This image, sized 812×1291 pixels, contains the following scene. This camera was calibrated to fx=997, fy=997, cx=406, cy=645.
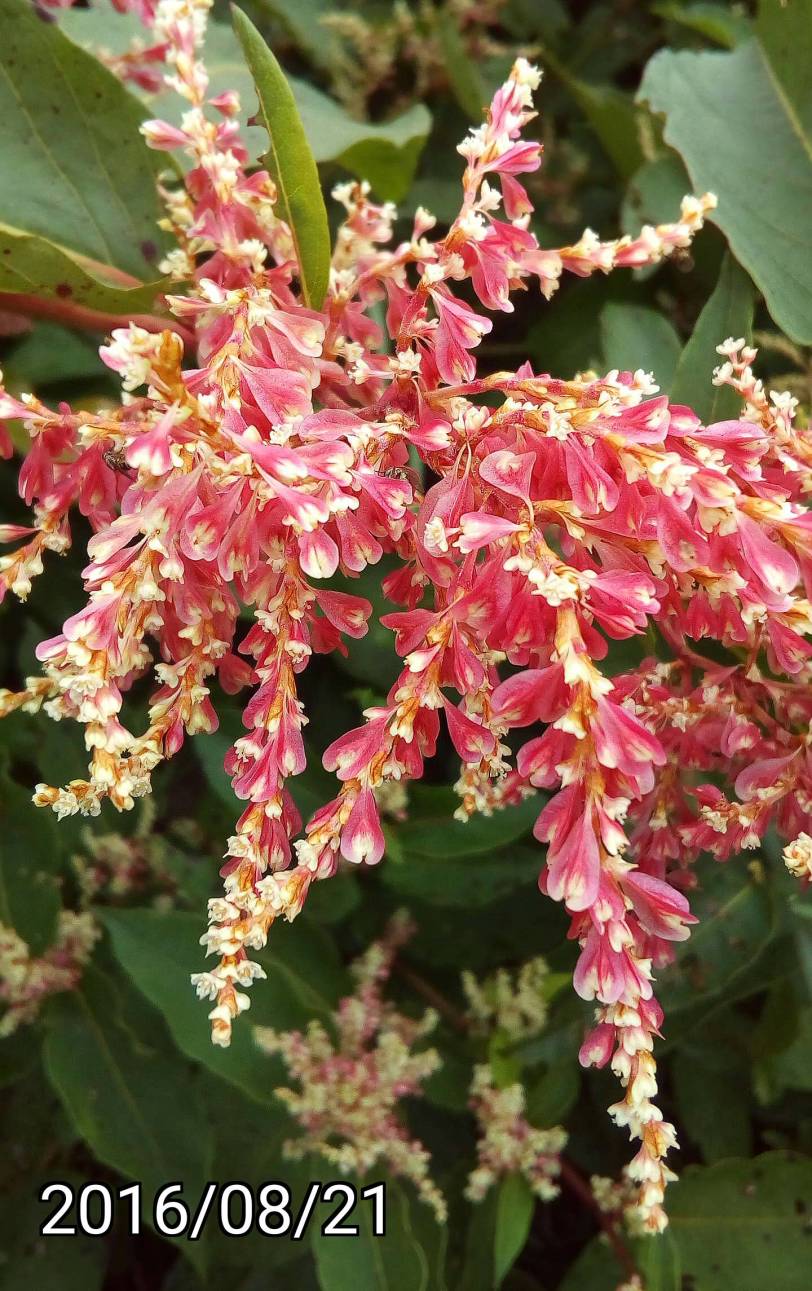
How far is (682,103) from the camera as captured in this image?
1083 mm

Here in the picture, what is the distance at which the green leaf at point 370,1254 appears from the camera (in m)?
1.02

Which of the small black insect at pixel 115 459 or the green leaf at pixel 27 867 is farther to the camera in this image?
the green leaf at pixel 27 867

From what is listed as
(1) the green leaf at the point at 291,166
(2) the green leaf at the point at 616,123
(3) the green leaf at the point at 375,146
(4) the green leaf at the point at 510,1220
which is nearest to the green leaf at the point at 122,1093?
(4) the green leaf at the point at 510,1220

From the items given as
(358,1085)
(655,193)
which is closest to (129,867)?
(358,1085)

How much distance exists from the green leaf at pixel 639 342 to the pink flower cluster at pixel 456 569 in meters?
0.27

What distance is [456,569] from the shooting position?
695mm

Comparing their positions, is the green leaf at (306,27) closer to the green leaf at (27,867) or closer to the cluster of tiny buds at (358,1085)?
the green leaf at (27,867)

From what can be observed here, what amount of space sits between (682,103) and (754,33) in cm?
22

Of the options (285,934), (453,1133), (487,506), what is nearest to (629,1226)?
(453,1133)

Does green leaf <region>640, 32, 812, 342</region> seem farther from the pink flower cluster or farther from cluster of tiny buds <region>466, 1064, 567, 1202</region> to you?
cluster of tiny buds <region>466, 1064, 567, 1202</region>

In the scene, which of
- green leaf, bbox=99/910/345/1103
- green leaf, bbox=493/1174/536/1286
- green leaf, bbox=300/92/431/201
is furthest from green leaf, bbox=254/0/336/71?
green leaf, bbox=493/1174/536/1286

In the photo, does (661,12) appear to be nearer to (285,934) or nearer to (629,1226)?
(285,934)

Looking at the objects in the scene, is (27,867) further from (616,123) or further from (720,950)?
(616,123)

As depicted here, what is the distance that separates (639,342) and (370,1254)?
1.01 metres
